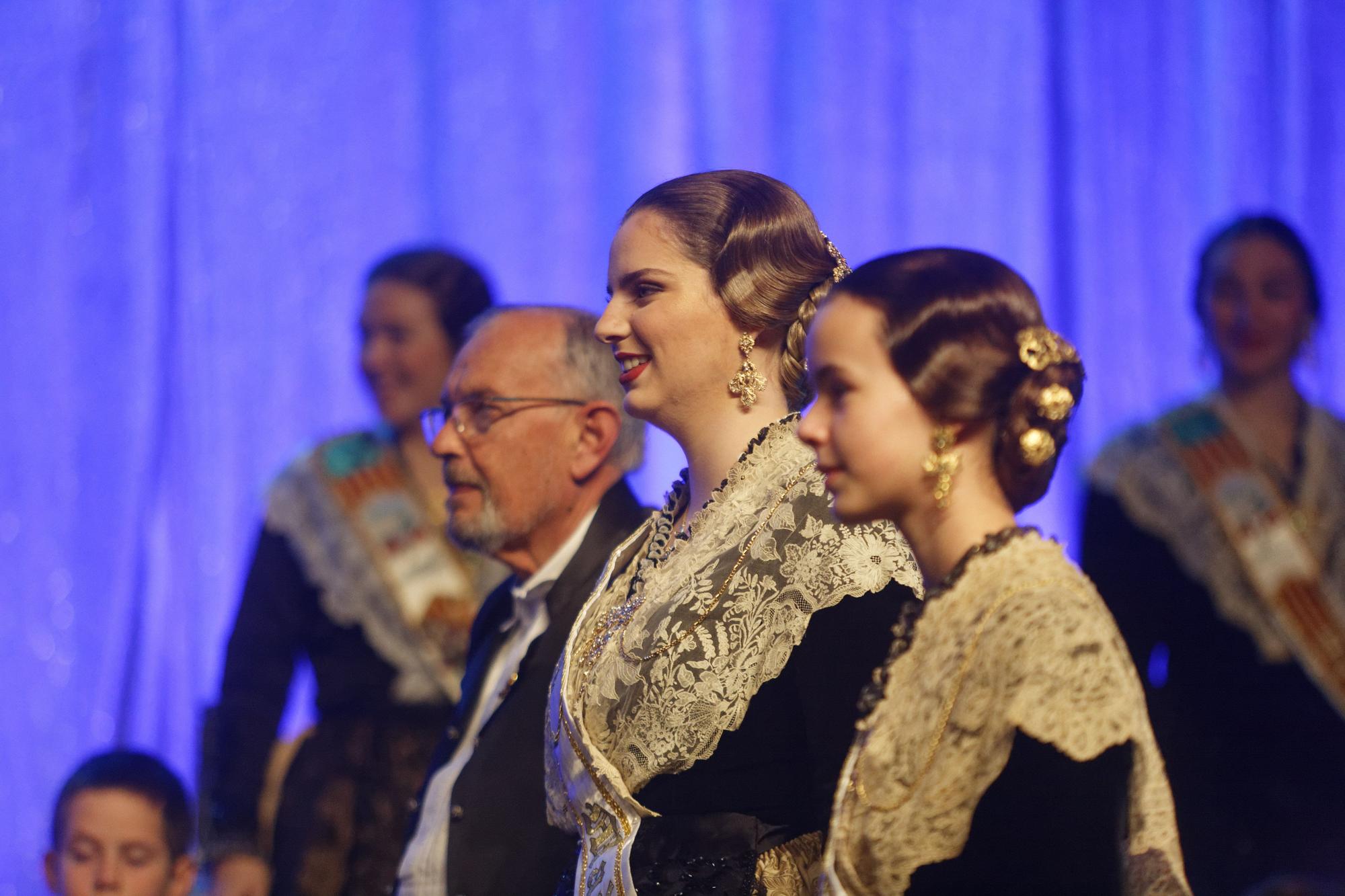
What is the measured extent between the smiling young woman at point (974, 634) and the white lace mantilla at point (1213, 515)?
58.1 inches

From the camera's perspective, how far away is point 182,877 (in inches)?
104

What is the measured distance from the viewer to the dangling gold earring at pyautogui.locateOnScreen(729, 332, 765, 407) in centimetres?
178

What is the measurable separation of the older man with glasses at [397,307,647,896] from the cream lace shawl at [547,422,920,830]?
40 cm

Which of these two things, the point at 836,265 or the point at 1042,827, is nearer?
the point at 1042,827

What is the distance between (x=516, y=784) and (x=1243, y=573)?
4.54 ft

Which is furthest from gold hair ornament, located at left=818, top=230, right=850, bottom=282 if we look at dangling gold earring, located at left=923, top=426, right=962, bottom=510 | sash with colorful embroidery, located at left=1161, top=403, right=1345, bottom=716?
sash with colorful embroidery, located at left=1161, top=403, right=1345, bottom=716

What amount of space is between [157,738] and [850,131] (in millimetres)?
2033

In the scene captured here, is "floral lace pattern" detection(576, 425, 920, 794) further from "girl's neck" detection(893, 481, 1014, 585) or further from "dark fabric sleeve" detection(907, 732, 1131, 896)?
"dark fabric sleeve" detection(907, 732, 1131, 896)

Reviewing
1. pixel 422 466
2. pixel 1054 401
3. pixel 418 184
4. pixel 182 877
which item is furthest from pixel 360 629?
pixel 1054 401

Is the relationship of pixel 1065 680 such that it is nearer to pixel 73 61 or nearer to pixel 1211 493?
pixel 1211 493

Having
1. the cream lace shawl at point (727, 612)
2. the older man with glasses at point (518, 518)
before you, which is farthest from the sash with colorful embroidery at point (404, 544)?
the cream lace shawl at point (727, 612)

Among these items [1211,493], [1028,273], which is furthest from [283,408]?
[1211,493]

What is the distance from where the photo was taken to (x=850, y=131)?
3449mm

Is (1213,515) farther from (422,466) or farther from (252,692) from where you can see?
(252,692)
